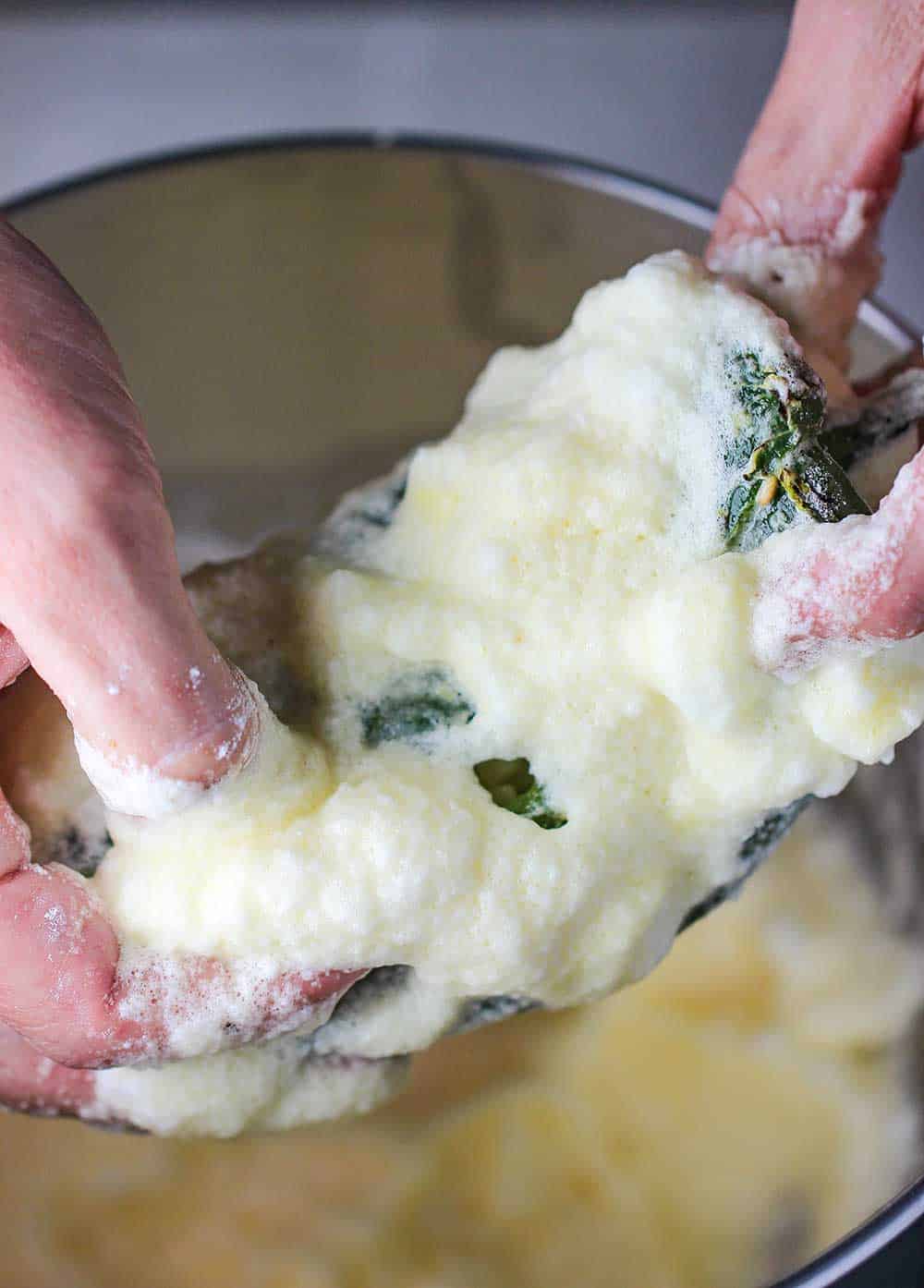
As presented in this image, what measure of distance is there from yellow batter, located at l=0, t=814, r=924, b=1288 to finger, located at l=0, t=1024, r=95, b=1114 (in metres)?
0.15

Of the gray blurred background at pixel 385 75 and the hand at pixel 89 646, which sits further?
the gray blurred background at pixel 385 75

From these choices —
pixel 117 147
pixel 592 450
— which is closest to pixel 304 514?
pixel 117 147

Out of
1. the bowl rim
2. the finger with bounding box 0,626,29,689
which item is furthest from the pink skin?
the bowl rim

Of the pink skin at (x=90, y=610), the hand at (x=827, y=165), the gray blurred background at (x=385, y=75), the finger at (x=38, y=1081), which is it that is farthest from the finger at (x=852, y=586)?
the gray blurred background at (x=385, y=75)

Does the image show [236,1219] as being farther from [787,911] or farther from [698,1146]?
[787,911]

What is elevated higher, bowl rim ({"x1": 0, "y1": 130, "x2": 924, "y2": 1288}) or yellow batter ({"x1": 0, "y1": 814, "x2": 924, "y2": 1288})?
bowl rim ({"x1": 0, "y1": 130, "x2": 924, "y2": 1288})

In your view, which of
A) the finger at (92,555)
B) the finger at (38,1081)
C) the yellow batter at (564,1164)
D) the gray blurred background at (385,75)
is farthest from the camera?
the gray blurred background at (385,75)

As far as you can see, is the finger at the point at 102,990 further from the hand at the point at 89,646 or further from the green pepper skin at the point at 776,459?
the green pepper skin at the point at 776,459

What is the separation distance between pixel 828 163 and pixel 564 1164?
0.41 m

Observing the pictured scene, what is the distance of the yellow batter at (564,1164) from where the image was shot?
0.58 metres

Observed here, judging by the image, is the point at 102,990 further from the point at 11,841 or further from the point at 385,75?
the point at 385,75

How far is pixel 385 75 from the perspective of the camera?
2.97ft

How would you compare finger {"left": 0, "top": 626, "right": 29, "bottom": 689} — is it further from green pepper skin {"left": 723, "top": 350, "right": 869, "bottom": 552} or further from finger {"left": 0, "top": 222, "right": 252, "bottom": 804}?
green pepper skin {"left": 723, "top": 350, "right": 869, "bottom": 552}

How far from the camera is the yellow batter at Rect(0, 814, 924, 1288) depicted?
22.8 inches
